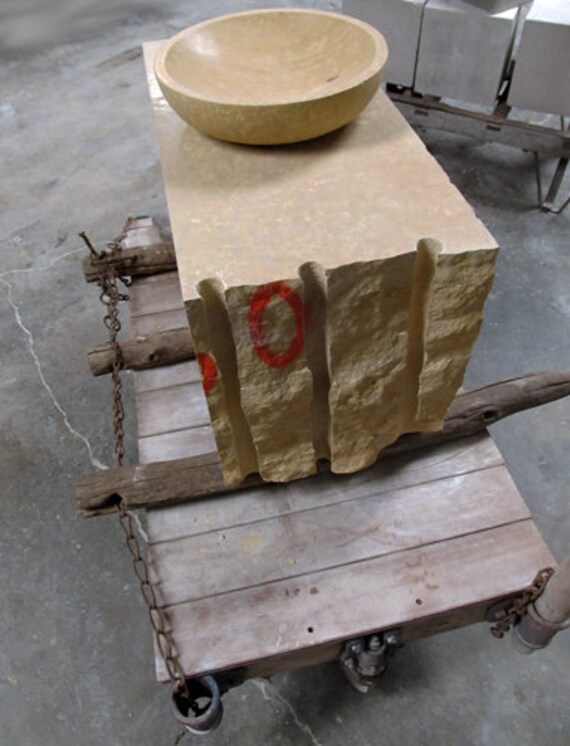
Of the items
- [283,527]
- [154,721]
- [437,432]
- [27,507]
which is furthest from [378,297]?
[27,507]

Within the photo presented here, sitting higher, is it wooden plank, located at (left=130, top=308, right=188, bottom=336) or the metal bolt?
wooden plank, located at (left=130, top=308, right=188, bottom=336)

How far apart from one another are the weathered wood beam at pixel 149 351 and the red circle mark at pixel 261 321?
0.74 m

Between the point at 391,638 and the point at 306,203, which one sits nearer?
the point at 306,203

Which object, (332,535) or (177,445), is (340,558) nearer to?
(332,535)

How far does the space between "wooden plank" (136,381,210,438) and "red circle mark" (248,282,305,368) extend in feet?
2.01

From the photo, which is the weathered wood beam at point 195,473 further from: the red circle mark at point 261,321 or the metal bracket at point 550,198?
the metal bracket at point 550,198

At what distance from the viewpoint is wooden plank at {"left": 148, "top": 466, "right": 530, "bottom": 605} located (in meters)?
1.63

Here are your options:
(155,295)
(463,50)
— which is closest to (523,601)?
(155,295)

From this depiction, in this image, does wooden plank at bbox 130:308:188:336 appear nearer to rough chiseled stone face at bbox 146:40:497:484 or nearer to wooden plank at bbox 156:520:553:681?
rough chiseled stone face at bbox 146:40:497:484

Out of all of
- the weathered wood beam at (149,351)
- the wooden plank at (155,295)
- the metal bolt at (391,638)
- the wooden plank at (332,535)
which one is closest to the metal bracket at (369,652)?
the metal bolt at (391,638)

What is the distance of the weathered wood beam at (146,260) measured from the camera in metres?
2.46

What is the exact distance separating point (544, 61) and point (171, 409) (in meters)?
2.55

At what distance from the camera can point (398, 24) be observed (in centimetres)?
326

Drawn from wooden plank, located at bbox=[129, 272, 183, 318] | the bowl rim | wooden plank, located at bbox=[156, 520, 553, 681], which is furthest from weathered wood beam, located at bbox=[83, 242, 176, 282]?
wooden plank, located at bbox=[156, 520, 553, 681]
